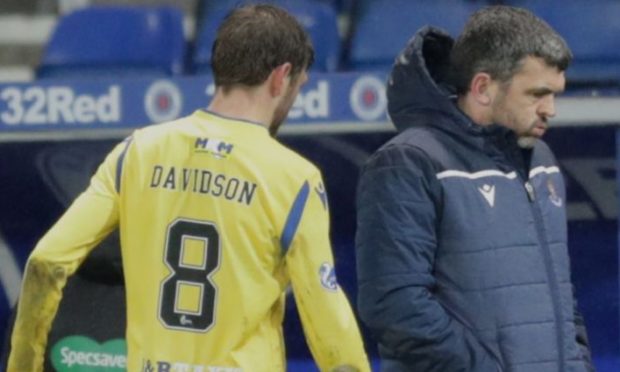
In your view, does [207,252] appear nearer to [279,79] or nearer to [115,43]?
[279,79]

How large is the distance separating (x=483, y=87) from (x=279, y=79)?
44cm

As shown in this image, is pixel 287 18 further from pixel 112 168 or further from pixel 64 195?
pixel 64 195

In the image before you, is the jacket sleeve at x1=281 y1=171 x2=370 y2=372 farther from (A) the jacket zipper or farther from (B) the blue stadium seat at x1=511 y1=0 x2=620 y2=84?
(B) the blue stadium seat at x1=511 y1=0 x2=620 y2=84

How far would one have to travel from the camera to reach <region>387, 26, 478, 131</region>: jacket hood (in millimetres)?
2990

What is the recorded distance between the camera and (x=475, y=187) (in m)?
2.95

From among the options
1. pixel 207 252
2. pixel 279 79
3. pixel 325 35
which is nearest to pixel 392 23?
pixel 325 35

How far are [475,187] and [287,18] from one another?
0.47 meters

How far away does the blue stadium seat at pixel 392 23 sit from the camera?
5.80 metres

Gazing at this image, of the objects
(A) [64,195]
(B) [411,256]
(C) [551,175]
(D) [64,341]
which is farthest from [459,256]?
(A) [64,195]

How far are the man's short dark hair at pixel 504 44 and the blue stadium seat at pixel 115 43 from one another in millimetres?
2666

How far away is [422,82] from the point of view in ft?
9.81

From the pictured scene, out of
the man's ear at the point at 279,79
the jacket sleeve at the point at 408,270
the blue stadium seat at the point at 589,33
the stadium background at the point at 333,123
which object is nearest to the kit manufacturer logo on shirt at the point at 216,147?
the man's ear at the point at 279,79

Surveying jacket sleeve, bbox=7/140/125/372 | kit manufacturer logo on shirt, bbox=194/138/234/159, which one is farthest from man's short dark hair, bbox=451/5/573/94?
Answer: jacket sleeve, bbox=7/140/125/372

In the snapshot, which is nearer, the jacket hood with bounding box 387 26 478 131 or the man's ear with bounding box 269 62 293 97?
the man's ear with bounding box 269 62 293 97
